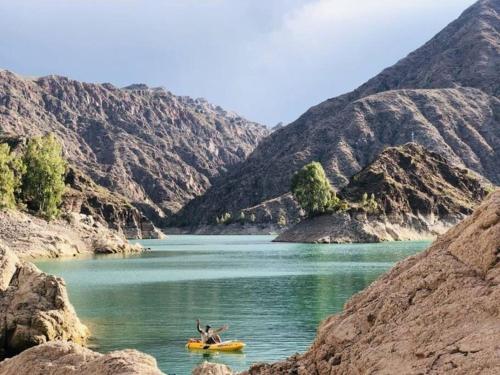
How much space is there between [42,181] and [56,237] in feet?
66.4

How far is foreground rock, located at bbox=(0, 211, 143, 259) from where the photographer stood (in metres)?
112

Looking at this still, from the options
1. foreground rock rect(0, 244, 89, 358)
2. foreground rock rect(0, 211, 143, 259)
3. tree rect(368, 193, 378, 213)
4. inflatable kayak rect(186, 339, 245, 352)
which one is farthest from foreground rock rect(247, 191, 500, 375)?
tree rect(368, 193, 378, 213)

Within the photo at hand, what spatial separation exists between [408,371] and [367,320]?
2.28 meters

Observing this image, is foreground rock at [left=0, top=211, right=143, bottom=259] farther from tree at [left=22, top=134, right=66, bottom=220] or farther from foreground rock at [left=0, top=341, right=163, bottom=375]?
foreground rock at [left=0, top=341, right=163, bottom=375]

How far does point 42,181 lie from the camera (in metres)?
139

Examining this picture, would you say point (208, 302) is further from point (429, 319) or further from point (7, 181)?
point (7, 181)

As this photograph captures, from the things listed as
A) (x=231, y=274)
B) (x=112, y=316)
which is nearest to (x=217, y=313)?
(x=112, y=316)

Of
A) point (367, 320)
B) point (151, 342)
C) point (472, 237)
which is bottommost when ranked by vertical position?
point (151, 342)

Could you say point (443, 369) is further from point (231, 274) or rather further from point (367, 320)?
point (231, 274)

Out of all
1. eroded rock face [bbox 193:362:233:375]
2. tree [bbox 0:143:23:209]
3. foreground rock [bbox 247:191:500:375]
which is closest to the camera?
foreground rock [bbox 247:191:500:375]

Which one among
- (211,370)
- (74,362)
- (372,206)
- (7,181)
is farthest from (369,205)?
(74,362)

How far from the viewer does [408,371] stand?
30.0ft

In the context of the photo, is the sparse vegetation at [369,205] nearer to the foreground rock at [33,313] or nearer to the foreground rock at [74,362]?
the foreground rock at [33,313]

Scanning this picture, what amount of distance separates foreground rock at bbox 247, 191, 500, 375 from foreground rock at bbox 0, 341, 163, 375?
9.15 ft
